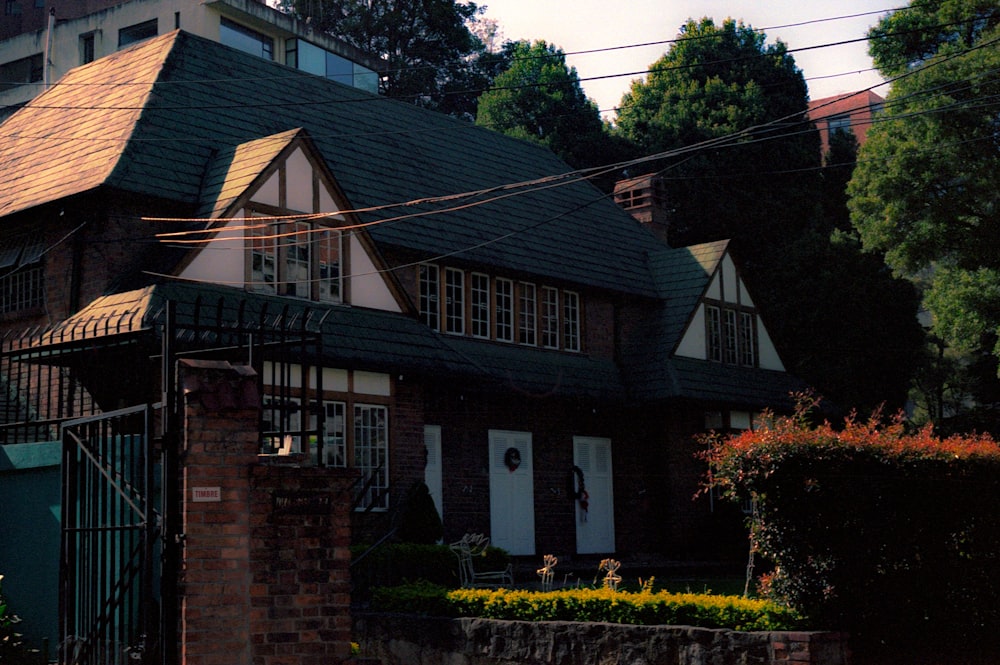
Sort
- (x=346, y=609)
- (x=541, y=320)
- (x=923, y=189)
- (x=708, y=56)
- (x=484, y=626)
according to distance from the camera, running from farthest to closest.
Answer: (x=708, y=56) → (x=923, y=189) → (x=541, y=320) → (x=484, y=626) → (x=346, y=609)

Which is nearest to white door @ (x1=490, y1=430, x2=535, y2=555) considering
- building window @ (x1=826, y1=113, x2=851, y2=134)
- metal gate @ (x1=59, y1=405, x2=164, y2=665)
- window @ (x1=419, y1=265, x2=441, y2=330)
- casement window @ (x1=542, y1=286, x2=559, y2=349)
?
casement window @ (x1=542, y1=286, x2=559, y2=349)

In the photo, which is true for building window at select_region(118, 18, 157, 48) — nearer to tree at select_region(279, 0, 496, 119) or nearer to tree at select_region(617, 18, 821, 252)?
tree at select_region(279, 0, 496, 119)

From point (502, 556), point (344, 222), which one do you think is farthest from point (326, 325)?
point (502, 556)

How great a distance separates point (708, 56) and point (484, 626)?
1552 inches

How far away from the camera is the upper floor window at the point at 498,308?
79.7 ft

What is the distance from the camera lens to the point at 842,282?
3888cm

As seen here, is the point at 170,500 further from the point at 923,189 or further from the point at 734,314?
the point at 923,189

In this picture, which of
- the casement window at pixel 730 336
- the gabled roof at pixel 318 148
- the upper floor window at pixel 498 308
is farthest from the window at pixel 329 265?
the casement window at pixel 730 336

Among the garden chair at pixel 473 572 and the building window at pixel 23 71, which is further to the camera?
the building window at pixel 23 71

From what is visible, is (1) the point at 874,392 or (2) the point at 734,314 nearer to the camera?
(2) the point at 734,314

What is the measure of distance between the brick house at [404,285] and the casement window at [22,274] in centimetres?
6

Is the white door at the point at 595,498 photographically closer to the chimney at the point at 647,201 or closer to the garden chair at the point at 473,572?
the garden chair at the point at 473,572

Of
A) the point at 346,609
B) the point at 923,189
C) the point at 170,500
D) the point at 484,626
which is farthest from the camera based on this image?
the point at 923,189

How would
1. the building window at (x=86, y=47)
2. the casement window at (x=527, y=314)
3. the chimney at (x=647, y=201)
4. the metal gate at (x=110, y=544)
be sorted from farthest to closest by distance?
the building window at (x=86, y=47) < the chimney at (x=647, y=201) < the casement window at (x=527, y=314) < the metal gate at (x=110, y=544)
